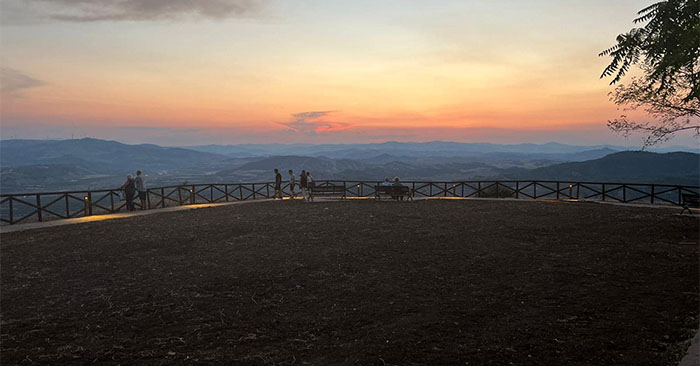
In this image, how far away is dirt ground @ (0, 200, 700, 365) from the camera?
212 inches

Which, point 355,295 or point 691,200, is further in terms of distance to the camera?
point 691,200

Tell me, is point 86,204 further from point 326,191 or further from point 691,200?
point 691,200

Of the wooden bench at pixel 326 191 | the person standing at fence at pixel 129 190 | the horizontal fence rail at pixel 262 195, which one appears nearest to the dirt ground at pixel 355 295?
the horizontal fence rail at pixel 262 195

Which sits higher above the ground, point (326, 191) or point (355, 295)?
point (326, 191)

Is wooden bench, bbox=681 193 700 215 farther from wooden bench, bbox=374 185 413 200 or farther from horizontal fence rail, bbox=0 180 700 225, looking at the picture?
wooden bench, bbox=374 185 413 200

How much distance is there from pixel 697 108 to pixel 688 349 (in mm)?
13185

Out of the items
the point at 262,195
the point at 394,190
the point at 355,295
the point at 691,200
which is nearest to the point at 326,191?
the point at 394,190

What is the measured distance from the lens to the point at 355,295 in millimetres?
7578

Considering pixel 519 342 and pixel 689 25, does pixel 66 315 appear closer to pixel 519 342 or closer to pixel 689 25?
pixel 519 342

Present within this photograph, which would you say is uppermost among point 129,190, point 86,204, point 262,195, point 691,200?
point 691,200

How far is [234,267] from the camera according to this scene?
973cm

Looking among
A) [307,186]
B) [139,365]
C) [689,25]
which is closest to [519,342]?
[139,365]

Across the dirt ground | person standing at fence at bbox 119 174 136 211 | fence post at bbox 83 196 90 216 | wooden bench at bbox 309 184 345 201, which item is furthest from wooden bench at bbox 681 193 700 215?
fence post at bbox 83 196 90 216

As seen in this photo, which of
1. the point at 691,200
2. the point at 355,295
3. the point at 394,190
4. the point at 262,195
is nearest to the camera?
the point at 355,295
